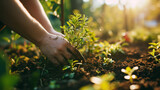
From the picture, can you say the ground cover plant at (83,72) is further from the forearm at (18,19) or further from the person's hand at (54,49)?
the forearm at (18,19)

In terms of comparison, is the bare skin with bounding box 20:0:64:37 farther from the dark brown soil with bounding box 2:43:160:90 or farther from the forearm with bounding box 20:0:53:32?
the dark brown soil with bounding box 2:43:160:90

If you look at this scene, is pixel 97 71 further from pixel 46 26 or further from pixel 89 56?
pixel 46 26

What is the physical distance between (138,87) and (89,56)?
1180mm

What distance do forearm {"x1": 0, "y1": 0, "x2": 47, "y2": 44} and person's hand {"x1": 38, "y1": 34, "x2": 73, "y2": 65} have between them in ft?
0.34

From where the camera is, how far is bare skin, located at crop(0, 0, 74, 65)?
1.24m

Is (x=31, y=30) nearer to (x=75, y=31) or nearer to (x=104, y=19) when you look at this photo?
(x=75, y=31)

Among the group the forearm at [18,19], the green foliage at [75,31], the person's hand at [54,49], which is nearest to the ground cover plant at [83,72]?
the green foliage at [75,31]

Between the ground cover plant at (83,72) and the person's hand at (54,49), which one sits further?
the person's hand at (54,49)

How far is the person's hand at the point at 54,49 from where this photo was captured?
1366mm

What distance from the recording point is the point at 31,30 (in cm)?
134

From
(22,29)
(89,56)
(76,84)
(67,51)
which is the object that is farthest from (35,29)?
(89,56)

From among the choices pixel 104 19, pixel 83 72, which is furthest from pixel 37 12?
pixel 104 19

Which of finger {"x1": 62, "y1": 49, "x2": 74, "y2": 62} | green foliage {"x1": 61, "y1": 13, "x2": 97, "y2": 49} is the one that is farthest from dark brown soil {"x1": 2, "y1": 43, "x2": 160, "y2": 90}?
green foliage {"x1": 61, "y1": 13, "x2": 97, "y2": 49}

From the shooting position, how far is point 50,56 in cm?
139
